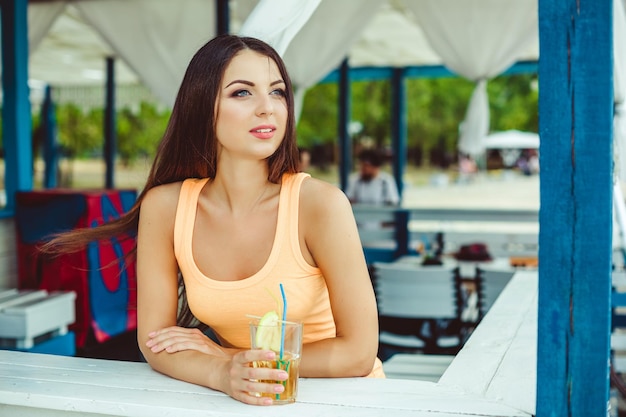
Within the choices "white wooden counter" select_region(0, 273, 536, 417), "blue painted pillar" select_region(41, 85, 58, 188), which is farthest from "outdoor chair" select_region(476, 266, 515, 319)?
"blue painted pillar" select_region(41, 85, 58, 188)

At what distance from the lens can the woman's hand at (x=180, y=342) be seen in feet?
5.23

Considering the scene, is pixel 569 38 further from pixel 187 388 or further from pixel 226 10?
pixel 226 10

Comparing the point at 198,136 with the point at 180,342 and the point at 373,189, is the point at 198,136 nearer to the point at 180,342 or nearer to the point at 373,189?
the point at 180,342

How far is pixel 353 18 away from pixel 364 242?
99.3 inches

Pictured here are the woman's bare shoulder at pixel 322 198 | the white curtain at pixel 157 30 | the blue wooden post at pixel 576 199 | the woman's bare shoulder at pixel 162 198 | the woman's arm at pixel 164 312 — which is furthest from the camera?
the white curtain at pixel 157 30

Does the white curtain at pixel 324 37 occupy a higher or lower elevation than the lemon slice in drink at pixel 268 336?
higher

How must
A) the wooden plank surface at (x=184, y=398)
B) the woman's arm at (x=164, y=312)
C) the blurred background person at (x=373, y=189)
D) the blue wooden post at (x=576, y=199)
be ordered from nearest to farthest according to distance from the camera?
the blue wooden post at (x=576, y=199) < the wooden plank surface at (x=184, y=398) < the woman's arm at (x=164, y=312) < the blurred background person at (x=373, y=189)

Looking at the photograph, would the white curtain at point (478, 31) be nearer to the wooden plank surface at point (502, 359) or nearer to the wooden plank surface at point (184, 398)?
the wooden plank surface at point (502, 359)

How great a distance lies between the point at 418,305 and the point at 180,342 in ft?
9.01

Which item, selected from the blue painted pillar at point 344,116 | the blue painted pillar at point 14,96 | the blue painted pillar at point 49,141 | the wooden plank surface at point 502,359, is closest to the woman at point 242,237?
the wooden plank surface at point 502,359

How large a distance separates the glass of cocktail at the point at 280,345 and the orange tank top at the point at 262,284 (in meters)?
0.19

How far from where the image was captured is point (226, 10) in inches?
238

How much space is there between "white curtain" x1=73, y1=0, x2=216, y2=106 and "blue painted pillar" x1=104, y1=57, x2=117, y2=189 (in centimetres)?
403

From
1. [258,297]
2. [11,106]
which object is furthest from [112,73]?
[258,297]
